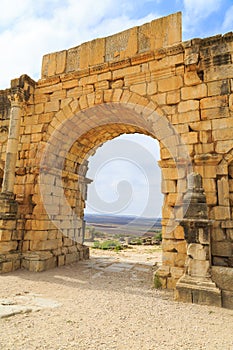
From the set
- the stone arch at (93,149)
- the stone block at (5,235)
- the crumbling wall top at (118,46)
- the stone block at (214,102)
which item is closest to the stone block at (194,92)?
the stone block at (214,102)

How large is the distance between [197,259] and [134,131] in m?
4.71

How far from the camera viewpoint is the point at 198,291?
3744 millimetres

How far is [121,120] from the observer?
274 inches

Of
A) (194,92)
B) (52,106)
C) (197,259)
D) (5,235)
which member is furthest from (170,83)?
(5,235)

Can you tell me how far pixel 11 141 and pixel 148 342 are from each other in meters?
5.72

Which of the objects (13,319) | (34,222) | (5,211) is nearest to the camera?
(13,319)

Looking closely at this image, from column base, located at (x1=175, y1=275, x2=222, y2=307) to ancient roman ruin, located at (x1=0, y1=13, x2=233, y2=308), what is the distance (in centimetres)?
1

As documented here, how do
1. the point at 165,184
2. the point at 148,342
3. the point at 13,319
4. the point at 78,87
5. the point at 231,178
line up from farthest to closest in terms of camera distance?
the point at 78,87 → the point at 165,184 → the point at 231,178 → the point at 13,319 → the point at 148,342

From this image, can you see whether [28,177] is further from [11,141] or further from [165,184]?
[165,184]

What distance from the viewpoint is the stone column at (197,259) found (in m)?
3.71

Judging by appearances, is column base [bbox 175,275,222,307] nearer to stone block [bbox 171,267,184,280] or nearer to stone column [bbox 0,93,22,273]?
stone block [bbox 171,267,184,280]

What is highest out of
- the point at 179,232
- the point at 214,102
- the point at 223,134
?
the point at 214,102

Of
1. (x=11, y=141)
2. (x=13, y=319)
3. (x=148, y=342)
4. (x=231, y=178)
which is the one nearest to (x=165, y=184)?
(x=231, y=178)

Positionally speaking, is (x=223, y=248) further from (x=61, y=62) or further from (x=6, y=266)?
(x=61, y=62)
